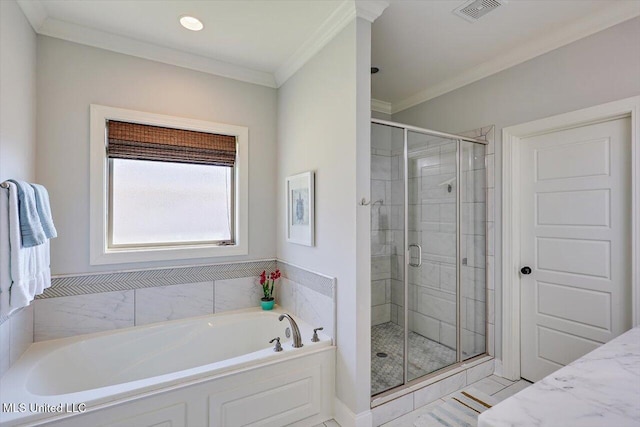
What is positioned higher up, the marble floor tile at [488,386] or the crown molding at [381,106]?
the crown molding at [381,106]

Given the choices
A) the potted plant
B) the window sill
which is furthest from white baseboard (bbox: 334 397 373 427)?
the window sill

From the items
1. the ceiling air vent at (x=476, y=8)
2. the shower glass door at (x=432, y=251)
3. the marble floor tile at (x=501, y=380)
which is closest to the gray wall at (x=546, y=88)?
the marble floor tile at (x=501, y=380)

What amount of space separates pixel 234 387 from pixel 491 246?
2300mm

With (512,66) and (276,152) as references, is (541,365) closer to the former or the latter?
(512,66)

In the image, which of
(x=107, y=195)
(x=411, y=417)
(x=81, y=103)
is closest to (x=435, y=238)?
(x=411, y=417)

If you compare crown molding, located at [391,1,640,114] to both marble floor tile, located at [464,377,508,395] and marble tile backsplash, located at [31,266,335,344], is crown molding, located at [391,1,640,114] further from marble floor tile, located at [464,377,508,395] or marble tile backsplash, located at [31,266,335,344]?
marble floor tile, located at [464,377,508,395]

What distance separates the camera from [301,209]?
2537 mm

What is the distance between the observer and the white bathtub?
4.98ft

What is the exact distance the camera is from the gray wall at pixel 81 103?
2158 millimetres

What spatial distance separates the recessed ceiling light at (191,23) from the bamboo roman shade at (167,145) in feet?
2.60

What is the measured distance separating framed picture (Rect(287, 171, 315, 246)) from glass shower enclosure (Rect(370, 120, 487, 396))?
472mm

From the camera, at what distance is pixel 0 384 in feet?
5.34

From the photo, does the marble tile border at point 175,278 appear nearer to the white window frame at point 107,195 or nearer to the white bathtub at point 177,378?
the white window frame at point 107,195

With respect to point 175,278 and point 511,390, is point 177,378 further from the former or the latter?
point 511,390
